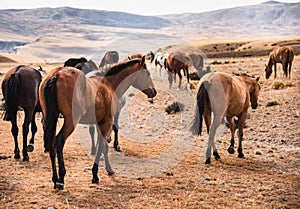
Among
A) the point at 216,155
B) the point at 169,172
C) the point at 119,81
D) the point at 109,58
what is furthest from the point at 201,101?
the point at 109,58

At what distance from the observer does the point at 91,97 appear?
6109mm

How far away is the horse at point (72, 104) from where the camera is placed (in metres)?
5.59

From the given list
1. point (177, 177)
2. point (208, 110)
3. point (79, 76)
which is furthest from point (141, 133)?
point (79, 76)

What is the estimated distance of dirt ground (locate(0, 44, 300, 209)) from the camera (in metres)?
5.62

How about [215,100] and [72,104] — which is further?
[215,100]

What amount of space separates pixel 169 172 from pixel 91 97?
7.44 feet

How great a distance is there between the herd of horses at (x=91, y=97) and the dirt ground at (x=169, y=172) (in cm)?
37

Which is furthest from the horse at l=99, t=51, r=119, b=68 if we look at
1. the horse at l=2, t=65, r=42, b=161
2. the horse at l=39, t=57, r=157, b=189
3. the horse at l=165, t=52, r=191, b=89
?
the horse at l=165, t=52, r=191, b=89

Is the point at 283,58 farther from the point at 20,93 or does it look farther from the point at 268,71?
the point at 20,93

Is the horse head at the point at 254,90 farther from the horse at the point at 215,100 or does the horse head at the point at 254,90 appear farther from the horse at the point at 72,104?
the horse at the point at 72,104

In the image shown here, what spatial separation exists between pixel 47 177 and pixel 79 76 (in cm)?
198

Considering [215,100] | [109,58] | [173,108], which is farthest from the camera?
[173,108]

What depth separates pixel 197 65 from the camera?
2558 cm

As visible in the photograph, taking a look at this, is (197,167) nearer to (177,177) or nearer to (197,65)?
(177,177)
